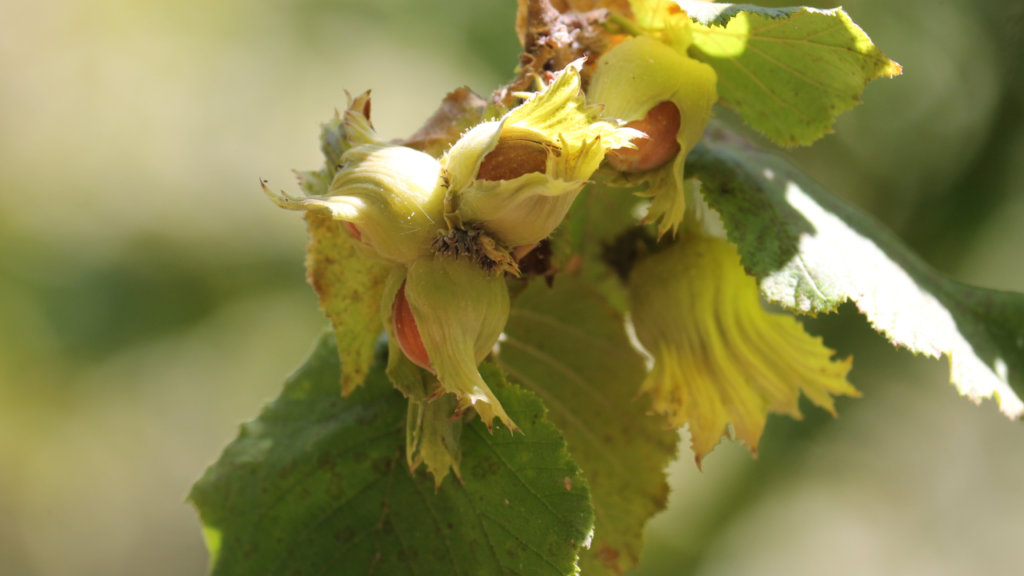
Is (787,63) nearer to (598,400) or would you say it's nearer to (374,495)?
(598,400)

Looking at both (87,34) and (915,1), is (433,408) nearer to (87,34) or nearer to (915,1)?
(915,1)

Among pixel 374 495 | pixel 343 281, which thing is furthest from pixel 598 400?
pixel 343 281

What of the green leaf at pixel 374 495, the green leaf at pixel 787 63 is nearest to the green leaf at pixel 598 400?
the green leaf at pixel 374 495

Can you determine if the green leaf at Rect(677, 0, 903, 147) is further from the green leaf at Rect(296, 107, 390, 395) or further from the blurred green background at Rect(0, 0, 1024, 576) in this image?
the blurred green background at Rect(0, 0, 1024, 576)

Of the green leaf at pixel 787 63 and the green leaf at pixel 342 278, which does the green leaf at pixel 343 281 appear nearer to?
the green leaf at pixel 342 278

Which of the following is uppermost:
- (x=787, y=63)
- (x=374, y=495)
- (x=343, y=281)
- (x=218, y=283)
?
(x=787, y=63)

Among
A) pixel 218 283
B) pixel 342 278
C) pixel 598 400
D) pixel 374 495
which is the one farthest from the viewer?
pixel 218 283
